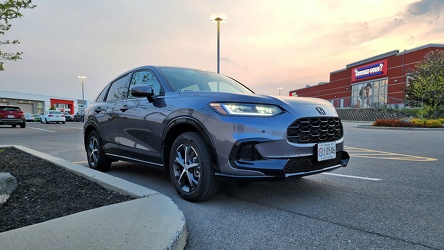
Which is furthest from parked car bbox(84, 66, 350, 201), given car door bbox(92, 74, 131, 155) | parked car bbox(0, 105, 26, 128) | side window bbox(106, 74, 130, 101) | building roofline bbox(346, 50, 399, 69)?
building roofline bbox(346, 50, 399, 69)

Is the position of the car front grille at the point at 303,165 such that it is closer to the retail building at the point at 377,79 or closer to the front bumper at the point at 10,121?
the front bumper at the point at 10,121

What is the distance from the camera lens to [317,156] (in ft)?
10.4

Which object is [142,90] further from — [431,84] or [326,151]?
[431,84]

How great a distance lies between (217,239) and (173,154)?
1.40m

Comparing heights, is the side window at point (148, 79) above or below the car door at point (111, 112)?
above

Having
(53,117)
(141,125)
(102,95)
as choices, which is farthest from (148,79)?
(53,117)

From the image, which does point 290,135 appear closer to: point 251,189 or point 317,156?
point 317,156

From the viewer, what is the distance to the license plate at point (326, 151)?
320 centimetres

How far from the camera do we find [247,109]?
3.09m

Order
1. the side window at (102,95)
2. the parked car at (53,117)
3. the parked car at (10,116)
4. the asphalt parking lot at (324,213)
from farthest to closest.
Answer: the parked car at (53,117) → the parked car at (10,116) → the side window at (102,95) → the asphalt parking lot at (324,213)

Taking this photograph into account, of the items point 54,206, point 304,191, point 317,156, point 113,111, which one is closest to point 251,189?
point 304,191

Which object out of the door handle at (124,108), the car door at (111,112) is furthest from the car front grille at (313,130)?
the car door at (111,112)

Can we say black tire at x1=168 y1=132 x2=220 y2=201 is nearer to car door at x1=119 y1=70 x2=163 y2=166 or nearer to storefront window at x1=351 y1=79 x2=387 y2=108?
car door at x1=119 y1=70 x2=163 y2=166

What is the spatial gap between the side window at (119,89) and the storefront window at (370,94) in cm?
3356
